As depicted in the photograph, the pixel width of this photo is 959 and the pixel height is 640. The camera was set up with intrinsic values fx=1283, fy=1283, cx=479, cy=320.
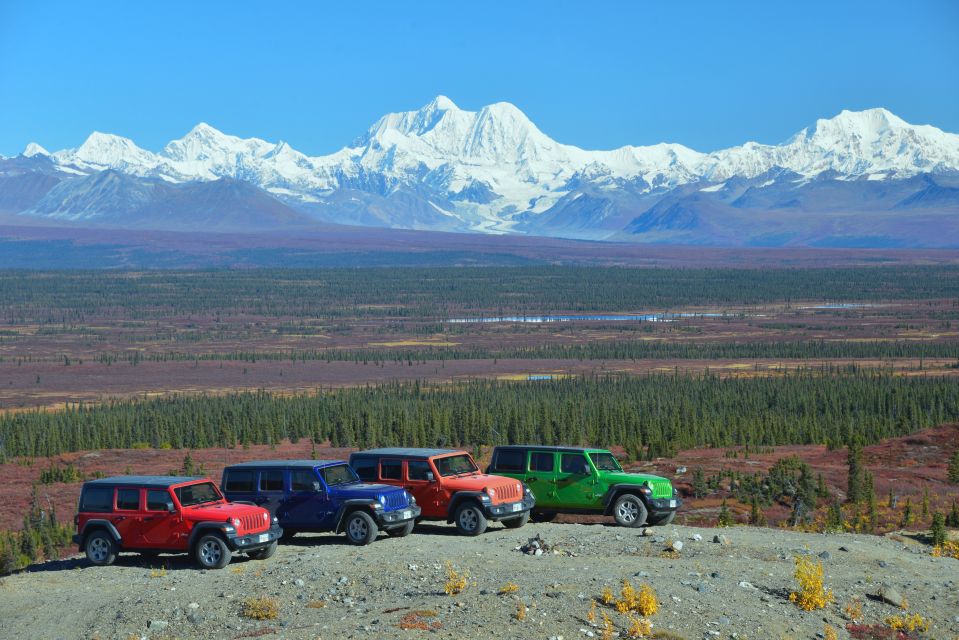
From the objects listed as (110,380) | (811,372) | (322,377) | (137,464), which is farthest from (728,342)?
(137,464)

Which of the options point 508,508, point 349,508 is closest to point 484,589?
point 349,508

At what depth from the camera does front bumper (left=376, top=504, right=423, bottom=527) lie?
102 feet

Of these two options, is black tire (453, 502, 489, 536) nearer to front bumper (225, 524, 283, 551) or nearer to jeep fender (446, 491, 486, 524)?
jeep fender (446, 491, 486, 524)

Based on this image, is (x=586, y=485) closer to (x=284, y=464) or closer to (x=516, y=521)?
(x=516, y=521)

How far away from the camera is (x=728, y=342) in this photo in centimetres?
19812

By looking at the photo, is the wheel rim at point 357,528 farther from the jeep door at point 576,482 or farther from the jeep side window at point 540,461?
the jeep door at point 576,482

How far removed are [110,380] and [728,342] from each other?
309 ft

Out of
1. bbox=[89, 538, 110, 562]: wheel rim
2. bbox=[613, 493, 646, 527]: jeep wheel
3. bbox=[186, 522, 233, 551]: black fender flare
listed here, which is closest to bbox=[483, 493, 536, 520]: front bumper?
bbox=[613, 493, 646, 527]: jeep wheel

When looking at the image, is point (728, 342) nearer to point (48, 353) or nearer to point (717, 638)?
point (48, 353)

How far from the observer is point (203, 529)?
28.9 m

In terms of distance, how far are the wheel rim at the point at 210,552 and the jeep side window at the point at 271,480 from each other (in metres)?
3.41

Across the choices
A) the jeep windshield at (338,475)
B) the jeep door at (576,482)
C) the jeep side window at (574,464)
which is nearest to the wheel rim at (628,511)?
the jeep door at (576,482)

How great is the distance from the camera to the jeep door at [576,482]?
34.1m

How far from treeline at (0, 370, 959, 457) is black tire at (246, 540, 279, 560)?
3937 cm
